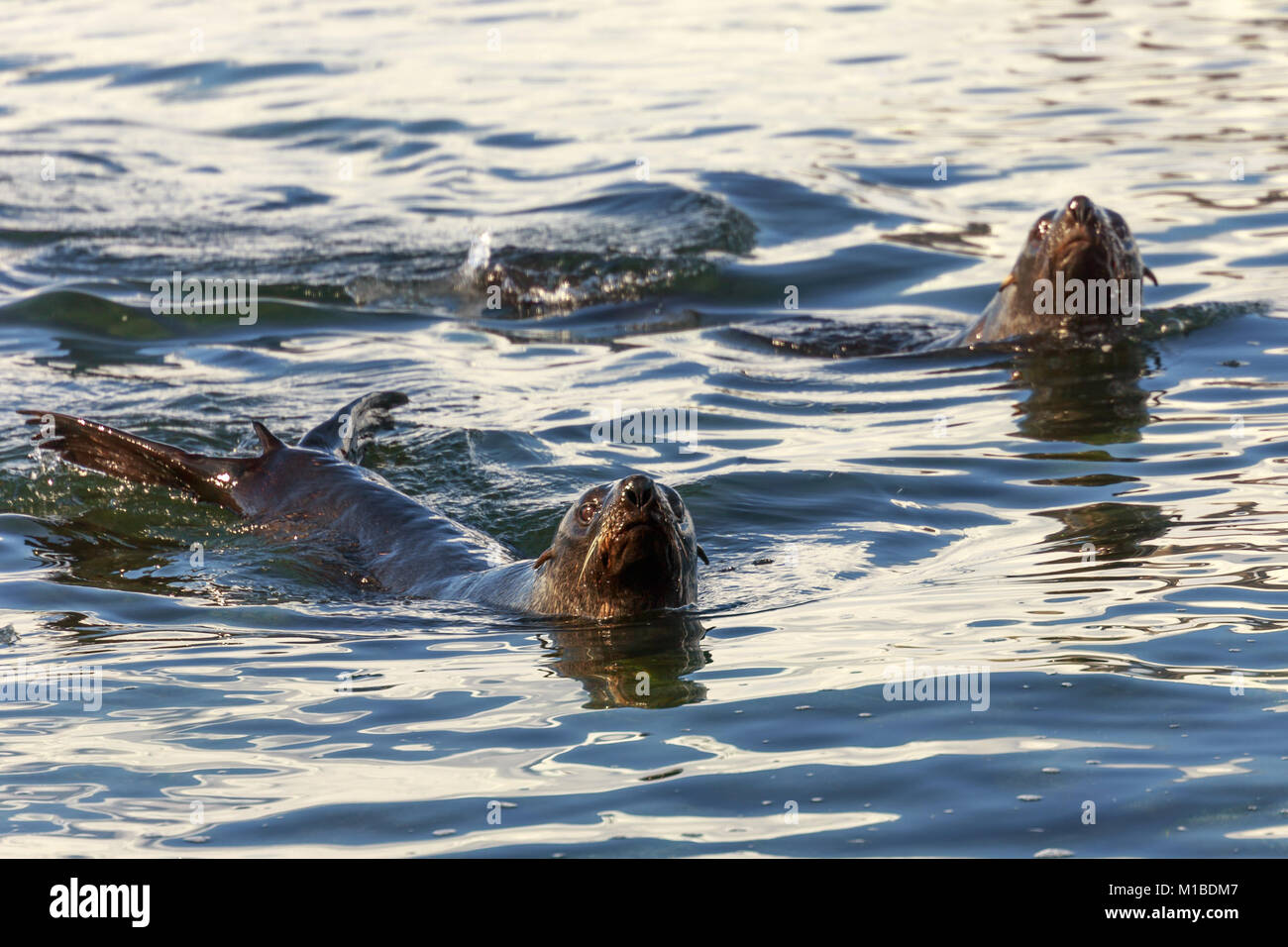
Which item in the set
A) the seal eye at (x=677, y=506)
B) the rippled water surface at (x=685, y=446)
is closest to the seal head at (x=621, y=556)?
the seal eye at (x=677, y=506)

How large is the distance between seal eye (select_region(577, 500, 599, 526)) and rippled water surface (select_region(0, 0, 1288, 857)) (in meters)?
0.40

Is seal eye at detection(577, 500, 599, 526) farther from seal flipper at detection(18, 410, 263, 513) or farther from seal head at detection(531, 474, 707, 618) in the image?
seal flipper at detection(18, 410, 263, 513)

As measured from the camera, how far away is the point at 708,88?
19.5m

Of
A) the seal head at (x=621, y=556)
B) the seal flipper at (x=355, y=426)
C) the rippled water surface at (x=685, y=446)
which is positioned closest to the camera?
the rippled water surface at (x=685, y=446)

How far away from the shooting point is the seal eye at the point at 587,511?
6029 millimetres

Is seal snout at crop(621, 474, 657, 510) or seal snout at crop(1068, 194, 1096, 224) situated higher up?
seal snout at crop(1068, 194, 1096, 224)

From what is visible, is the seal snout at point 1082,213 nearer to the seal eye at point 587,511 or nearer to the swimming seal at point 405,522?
the swimming seal at point 405,522

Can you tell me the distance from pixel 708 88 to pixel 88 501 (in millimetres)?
12775

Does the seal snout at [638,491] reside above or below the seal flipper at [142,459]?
above

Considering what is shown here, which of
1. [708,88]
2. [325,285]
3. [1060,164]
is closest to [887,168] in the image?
[1060,164]

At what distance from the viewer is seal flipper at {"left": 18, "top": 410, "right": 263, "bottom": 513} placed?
7785 millimetres

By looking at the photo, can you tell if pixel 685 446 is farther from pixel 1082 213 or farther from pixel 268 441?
pixel 1082 213

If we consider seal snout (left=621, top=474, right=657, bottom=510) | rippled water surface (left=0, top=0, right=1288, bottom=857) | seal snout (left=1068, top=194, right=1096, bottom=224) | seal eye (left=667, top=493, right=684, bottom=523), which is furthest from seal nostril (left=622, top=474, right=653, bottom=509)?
seal snout (left=1068, top=194, right=1096, bottom=224)
